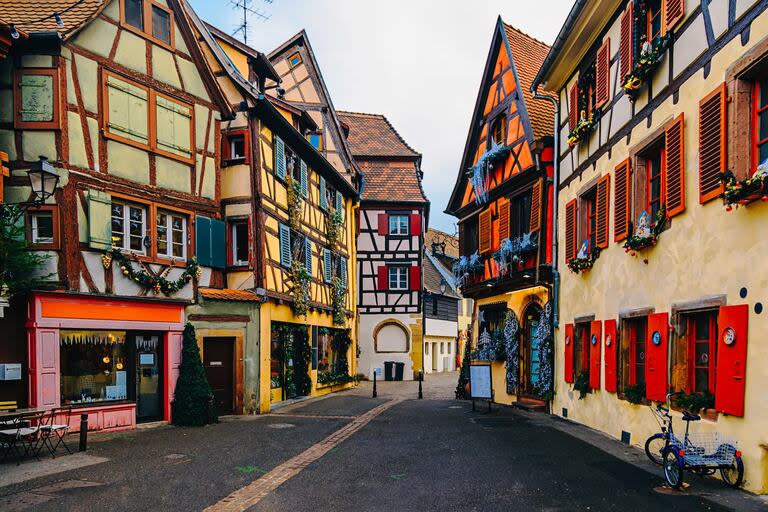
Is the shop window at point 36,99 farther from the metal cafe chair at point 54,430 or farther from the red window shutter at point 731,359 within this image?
the red window shutter at point 731,359

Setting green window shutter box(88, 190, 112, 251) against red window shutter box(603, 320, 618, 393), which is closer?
red window shutter box(603, 320, 618, 393)

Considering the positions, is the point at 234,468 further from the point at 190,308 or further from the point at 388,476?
the point at 190,308

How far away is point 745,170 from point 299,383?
16.2 metres

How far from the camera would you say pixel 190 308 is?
49.5 ft

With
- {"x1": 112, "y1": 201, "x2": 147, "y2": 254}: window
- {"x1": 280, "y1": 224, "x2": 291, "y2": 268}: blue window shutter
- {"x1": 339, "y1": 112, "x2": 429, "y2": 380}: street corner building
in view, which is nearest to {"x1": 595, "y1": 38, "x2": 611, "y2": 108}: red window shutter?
{"x1": 280, "y1": 224, "x2": 291, "y2": 268}: blue window shutter

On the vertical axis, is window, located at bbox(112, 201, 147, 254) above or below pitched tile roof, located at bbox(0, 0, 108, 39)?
below

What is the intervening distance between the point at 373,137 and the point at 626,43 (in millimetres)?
25377

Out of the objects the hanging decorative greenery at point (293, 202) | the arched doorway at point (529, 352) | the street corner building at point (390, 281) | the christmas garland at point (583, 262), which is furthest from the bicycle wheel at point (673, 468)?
the street corner building at point (390, 281)

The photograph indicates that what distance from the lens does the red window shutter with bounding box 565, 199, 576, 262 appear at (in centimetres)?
1414

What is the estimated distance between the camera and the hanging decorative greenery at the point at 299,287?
19.3 metres

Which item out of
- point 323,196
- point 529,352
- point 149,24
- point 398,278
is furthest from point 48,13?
point 398,278

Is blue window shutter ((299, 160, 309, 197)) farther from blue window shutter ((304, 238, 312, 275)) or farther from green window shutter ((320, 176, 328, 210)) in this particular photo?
green window shutter ((320, 176, 328, 210))

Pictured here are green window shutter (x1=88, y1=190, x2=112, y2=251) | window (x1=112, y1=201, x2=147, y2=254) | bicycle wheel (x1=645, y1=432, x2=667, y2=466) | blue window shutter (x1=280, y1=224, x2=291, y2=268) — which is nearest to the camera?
bicycle wheel (x1=645, y1=432, x2=667, y2=466)

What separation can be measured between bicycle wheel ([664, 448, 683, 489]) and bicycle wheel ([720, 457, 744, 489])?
517 millimetres
